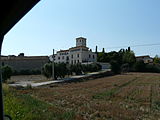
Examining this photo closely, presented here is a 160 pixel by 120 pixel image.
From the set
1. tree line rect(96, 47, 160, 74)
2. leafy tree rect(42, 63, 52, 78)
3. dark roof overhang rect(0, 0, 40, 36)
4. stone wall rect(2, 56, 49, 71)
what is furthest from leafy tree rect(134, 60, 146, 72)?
dark roof overhang rect(0, 0, 40, 36)

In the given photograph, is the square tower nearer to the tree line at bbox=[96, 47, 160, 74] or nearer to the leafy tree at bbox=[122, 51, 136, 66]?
the tree line at bbox=[96, 47, 160, 74]

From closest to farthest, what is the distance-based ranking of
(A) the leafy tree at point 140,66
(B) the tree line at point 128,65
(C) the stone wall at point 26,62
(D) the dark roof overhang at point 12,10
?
(D) the dark roof overhang at point 12,10 < (B) the tree line at point 128,65 < (A) the leafy tree at point 140,66 < (C) the stone wall at point 26,62

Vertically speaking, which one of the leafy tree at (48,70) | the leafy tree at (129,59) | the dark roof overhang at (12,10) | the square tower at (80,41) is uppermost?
the square tower at (80,41)

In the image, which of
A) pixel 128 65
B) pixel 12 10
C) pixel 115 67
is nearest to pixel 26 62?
pixel 115 67

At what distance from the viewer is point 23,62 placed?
3024 inches

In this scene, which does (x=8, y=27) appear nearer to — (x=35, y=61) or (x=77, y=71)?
(x=77, y=71)

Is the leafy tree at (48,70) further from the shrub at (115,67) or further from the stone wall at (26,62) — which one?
the stone wall at (26,62)

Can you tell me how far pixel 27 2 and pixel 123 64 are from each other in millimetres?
77014

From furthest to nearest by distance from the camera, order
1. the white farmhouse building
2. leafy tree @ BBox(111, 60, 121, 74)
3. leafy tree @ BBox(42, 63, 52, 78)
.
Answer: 1. the white farmhouse building
2. leafy tree @ BBox(111, 60, 121, 74)
3. leafy tree @ BBox(42, 63, 52, 78)

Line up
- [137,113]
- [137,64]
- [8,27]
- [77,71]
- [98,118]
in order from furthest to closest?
1. [137,64]
2. [77,71]
3. [137,113]
4. [98,118]
5. [8,27]

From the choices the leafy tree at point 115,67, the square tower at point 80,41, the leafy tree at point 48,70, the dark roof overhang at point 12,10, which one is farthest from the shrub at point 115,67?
the dark roof overhang at point 12,10

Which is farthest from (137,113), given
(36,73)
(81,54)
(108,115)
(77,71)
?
(81,54)

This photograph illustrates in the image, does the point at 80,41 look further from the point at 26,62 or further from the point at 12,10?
the point at 12,10

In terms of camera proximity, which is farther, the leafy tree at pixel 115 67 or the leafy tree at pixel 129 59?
the leafy tree at pixel 129 59
